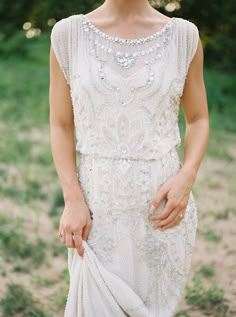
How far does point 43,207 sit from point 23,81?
536 cm

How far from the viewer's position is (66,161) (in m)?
2.05

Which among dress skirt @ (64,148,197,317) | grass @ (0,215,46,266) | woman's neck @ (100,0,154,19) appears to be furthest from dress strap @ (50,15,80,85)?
grass @ (0,215,46,266)

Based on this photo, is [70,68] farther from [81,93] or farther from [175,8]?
[175,8]

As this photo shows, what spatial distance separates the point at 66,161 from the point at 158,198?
301 millimetres

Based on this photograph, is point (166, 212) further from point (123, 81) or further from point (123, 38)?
point (123, 38)

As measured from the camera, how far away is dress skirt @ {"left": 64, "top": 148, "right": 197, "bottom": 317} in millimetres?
1963

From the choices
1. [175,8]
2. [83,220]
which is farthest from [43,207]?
[175,8]

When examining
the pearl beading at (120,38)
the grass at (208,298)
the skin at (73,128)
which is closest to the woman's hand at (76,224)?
the skin at (73,128)

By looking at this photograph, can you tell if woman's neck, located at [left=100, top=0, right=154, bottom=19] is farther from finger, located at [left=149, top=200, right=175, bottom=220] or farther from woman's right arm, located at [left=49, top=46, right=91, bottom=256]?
finger, located at [left=149, top=200, right=175, bottom=220]

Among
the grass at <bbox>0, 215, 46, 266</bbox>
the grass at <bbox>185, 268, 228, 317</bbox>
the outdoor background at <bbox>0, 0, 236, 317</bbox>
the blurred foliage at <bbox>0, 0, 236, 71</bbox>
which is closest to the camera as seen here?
the grass at <bbox>185, 268, 228, 317</bbox>

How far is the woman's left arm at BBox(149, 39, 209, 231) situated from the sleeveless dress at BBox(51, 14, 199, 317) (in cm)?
4

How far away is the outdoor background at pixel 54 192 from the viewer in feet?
12.8

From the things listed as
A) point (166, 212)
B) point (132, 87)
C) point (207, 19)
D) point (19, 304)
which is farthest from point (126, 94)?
point (207, 19)

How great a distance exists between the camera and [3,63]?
12.5 meters
